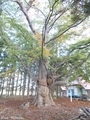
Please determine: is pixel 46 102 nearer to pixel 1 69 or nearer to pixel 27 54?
pixel 27 54

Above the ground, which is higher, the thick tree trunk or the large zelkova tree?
the large zelkova tree

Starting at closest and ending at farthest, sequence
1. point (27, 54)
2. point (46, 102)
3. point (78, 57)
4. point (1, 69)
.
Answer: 1. point (27, 54)
2. point (46, 102)
3. point (78, 57)
4. point (1, 69)

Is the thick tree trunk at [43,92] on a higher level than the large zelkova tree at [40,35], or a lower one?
lower

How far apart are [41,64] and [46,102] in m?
1.51

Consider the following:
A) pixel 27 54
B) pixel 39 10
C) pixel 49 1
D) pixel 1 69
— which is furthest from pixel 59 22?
pixel 1 69

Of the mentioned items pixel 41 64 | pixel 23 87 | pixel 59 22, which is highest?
pixel 59 22

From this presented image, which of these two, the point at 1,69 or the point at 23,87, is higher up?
the point at 1,69

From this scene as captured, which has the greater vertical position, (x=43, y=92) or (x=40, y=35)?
(x=40, y=35)

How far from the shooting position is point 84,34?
32.2ft

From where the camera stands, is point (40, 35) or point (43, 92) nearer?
point (40, 35)

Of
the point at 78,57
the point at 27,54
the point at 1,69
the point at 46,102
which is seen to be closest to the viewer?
the point at 27,54

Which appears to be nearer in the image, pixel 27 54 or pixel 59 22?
pixel 27 54

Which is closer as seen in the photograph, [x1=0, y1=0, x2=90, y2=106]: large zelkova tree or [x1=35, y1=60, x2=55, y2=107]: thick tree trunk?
[x1=0, y1=0, x2=90, y2=106]: large zelkova tree

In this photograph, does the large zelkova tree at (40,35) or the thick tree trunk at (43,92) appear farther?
Result: the thick tree trunk at (43,92)
